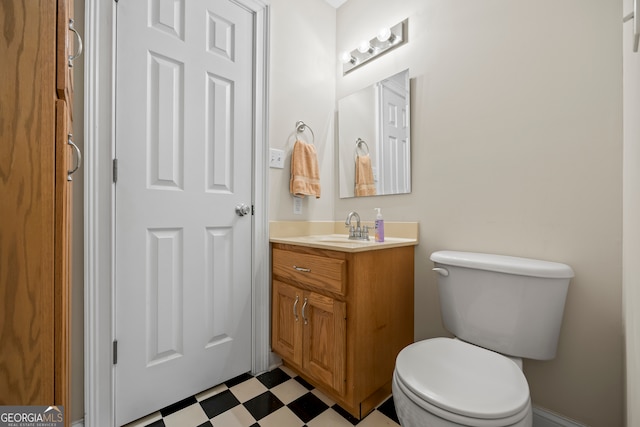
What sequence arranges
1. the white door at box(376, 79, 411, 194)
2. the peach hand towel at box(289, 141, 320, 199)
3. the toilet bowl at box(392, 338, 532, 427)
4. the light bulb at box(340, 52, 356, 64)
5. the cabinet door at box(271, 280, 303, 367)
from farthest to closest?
the light bulb at box(340, 52, 356, 64) → the peach hand towel at box(289, 141, 320, 199) → the white door at box(376, 79, 411, 194) → the cabinet door at box(271, 280, 303, 367) → the toilet bowl at box(392, 338, 532, 427)

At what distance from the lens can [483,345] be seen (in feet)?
3.48

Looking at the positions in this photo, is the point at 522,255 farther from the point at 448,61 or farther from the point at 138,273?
the point at 138,273

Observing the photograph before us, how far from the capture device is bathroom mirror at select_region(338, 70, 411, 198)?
5.16ft

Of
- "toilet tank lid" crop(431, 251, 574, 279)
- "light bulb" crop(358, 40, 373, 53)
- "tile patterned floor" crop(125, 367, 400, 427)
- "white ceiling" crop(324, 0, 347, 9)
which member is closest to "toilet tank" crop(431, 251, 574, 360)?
"toilet tank lid" crop(431, 251, 574, 279)

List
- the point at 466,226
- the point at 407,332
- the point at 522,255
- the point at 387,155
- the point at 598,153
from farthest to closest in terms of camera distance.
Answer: the point at 387,155
the point at 407,332
the point at 466,226
the point at 522,255
the point at 598,153

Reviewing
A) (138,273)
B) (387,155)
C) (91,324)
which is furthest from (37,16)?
(387,155)

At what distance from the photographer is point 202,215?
1342 mm

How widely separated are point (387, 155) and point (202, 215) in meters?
1.12

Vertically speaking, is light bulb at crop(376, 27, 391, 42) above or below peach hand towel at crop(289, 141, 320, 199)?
above

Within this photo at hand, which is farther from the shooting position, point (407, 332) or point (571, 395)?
point (407, 332)

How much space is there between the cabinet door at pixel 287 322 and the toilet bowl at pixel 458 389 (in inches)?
24.3

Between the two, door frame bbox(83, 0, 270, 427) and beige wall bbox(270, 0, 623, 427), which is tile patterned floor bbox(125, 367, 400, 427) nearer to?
door frame bbox(83, 0, 270, 427)

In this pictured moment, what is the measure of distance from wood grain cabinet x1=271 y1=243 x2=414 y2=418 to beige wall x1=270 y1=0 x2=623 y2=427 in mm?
228

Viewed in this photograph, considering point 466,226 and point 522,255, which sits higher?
point 466,226
